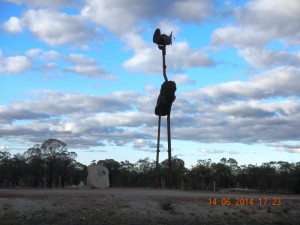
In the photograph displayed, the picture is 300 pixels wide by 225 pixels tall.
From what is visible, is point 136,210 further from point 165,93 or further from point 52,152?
point 52,152

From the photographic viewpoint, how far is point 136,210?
17.6m

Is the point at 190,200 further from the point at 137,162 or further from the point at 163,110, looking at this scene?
the point at 137,162

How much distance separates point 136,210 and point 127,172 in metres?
58.1

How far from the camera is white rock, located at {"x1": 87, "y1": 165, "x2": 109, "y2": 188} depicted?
2916 cm

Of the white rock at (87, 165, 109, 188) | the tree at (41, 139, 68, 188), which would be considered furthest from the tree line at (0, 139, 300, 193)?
the white rock at (87, 165, 109, 188)

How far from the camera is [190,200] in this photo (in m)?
19.7

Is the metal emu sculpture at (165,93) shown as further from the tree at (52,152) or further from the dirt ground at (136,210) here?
the tree at (52,152)

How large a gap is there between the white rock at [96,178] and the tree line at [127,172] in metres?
28.6

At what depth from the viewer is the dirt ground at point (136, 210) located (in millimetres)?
16078

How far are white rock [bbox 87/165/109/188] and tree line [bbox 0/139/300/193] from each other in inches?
1125
